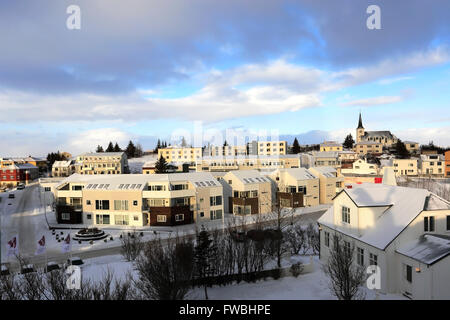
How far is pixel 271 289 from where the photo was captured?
24.4 m

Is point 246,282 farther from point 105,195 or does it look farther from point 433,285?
point 105,195

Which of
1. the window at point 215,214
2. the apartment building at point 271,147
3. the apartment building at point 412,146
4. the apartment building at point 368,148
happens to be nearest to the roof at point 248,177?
the window at point 215,214

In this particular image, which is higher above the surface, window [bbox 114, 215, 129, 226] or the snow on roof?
the snow on roof

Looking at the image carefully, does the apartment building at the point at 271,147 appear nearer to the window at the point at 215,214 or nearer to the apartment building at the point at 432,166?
the apartment building at the point at 432,166

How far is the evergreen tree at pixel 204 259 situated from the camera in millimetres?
23734

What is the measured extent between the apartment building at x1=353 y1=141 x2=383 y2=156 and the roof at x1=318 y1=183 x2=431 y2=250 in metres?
127

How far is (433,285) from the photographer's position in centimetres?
1842

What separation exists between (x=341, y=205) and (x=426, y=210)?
6.70m

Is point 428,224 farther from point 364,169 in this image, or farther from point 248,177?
point 364,169

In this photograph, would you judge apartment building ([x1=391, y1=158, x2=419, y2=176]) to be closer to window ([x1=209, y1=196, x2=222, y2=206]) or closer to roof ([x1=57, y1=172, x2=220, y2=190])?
window ([x1=209, y1=196, x2=222, y2=206])

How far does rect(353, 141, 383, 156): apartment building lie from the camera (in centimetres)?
14488

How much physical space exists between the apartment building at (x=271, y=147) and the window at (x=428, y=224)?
9741cm

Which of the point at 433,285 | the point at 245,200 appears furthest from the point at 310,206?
the point at 433,285

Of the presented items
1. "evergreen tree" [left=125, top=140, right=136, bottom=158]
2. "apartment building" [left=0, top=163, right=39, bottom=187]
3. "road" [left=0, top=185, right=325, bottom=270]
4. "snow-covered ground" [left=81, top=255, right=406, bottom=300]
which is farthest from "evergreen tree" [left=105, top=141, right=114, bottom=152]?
"snow-covered ground" [left=81, top=255, right=406, bottom=300]
